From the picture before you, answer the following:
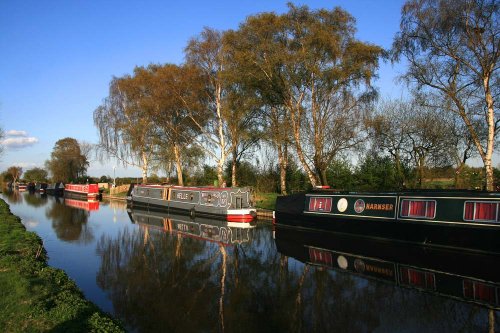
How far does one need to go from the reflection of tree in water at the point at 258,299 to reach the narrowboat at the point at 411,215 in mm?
4428

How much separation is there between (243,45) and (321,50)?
467 centimetres

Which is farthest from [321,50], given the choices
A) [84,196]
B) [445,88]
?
[84,196]

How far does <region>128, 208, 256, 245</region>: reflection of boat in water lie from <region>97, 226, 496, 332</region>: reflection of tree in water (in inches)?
157

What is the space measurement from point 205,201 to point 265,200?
187 inches

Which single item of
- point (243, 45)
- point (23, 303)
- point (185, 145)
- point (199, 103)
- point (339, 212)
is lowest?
point (23, 303)

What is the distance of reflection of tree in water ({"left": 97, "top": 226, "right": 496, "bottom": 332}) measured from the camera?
301 inches

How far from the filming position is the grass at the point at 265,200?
1037 inches

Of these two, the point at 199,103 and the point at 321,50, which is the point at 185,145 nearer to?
the point at 199,103

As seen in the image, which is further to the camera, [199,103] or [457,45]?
[199,103]

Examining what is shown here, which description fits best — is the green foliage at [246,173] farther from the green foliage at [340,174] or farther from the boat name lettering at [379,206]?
the boat name lettering at [379,206]

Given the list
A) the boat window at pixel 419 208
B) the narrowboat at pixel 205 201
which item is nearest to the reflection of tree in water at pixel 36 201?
the narrowboat at pixel 205 201

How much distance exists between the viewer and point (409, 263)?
1236 cm

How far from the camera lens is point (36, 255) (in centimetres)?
1112

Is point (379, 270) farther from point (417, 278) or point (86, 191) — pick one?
point (86, 191)
